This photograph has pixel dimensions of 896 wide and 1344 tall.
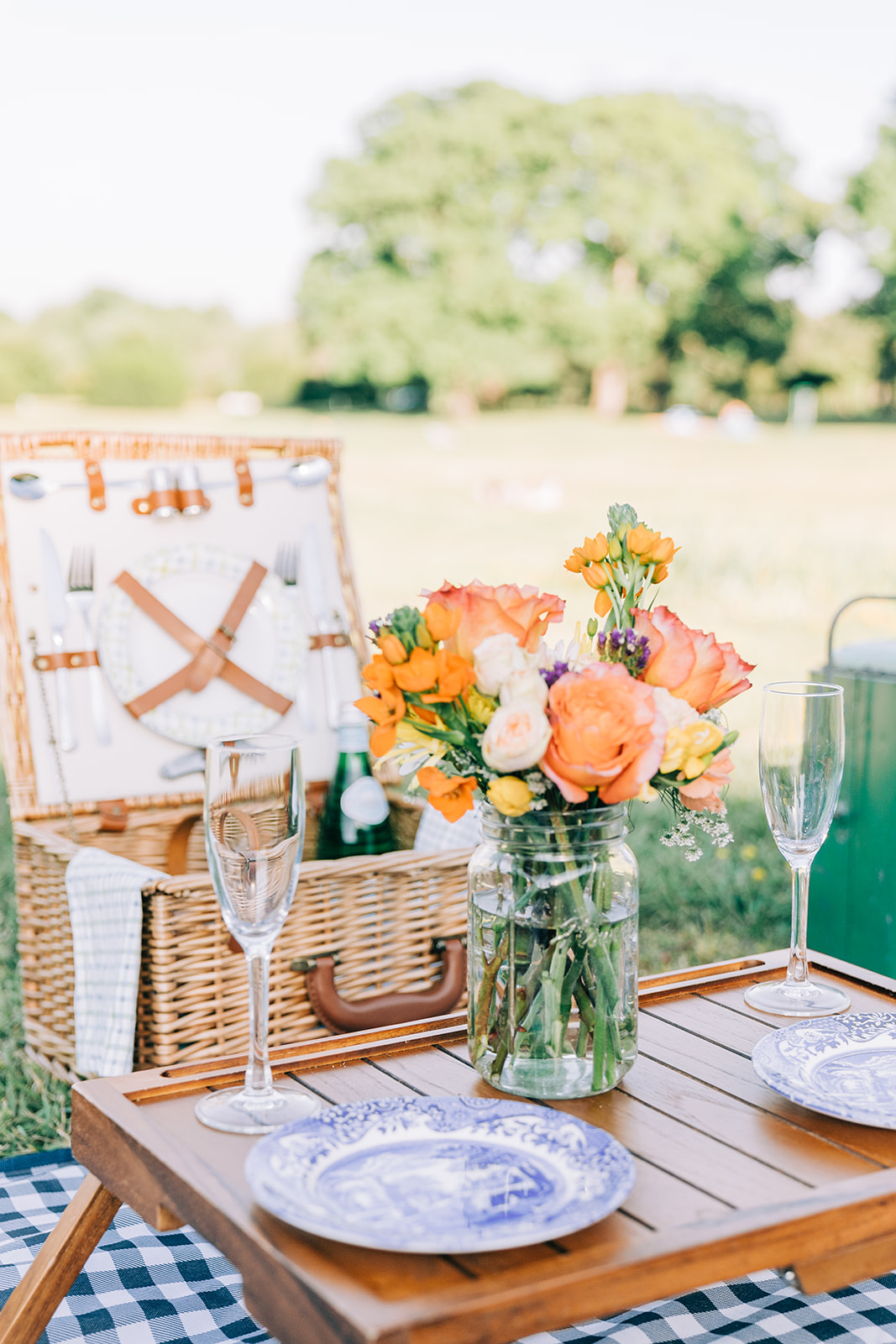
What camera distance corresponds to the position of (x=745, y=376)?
20.5 m

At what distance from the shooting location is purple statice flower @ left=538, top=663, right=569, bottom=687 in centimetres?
97

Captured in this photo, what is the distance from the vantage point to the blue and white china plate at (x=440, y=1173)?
2.64 ft

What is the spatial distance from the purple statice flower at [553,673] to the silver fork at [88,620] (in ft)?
4.37

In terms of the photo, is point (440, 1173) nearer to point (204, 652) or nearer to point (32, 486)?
point (204, 652)

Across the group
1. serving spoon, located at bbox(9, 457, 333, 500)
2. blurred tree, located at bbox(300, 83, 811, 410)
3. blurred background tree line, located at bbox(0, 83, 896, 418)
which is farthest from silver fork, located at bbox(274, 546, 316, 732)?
blurred tree, located at bbox(300, 83, 811, 410)

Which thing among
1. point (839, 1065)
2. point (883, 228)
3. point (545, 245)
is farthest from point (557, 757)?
point (883, 228)

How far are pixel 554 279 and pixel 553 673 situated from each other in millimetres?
19568

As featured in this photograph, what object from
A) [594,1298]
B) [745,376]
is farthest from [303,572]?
[745,376]

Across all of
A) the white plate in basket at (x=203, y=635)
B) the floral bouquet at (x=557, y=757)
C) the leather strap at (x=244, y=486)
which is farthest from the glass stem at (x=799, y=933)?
the leather strap at (x=244, y=486)

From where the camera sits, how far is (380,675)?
974 millimetres

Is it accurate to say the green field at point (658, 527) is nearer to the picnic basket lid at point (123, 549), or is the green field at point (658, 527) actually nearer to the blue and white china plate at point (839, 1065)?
the picnic basket lid at point (123, 549)

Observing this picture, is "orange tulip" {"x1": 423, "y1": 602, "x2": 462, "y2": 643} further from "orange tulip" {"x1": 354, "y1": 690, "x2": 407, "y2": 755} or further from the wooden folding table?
the wooden folding table

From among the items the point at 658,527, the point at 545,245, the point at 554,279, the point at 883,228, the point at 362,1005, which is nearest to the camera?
the point at 362,1005

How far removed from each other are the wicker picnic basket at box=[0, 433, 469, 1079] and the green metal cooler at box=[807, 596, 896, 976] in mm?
700
